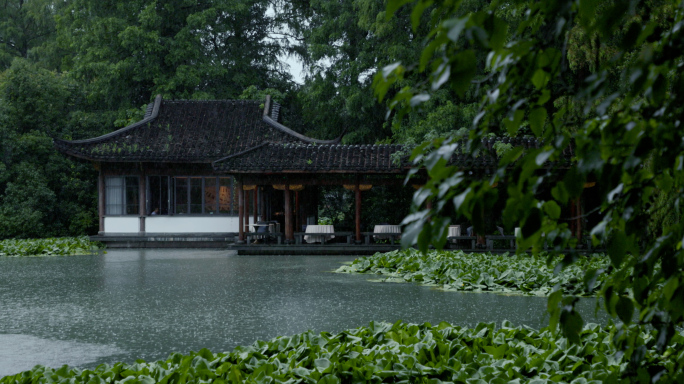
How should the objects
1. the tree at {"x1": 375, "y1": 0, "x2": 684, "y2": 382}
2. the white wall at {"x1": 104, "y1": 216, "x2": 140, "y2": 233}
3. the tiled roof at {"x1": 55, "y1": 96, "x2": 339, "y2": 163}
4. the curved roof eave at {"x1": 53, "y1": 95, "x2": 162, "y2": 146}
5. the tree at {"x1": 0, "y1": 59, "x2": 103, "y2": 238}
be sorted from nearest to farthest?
1. the tree at {"x1": 375, "y1": 0, "x2": 684, "y2": 382}
2. the tiled roof at {"x1": 55, "y1": 96, "x2": 339, "y2": 163}
3. the curved roof eave at {"x1": 53, "y1": 95, "x2": 162, "y2": 146}
4. the white wall at {"x1": 104, "y1": 216, "x2": 140, "y2": 233}
5. the tree at {"x1": 0, "y1": 59, "x2": 103, "y2": 238}

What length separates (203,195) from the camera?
886 inches

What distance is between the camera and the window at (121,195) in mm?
22438

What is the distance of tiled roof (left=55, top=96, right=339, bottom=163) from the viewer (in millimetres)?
21734

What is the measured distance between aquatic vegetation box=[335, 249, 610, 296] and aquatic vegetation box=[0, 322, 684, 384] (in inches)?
151

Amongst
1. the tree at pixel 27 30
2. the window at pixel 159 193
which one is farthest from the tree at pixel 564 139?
the tree at pixel 27 30

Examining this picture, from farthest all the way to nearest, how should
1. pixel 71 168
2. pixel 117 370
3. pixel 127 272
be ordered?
pixel 71 168 → pixel 127 272 → pixel 117 370

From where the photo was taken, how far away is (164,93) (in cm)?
2845

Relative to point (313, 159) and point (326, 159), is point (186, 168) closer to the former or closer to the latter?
point (313, 159)

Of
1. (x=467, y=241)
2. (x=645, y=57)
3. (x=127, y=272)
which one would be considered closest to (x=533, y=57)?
(x=645, y=57)

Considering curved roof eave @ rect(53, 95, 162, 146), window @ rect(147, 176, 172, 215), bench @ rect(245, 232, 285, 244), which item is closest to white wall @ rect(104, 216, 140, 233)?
window @ rect(147, 176, 172, 215)

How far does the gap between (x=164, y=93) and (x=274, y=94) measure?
416 cm

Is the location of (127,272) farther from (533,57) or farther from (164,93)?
(164,93)

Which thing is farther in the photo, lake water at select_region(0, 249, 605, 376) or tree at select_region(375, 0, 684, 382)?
lake water at select_region(0, 249, 605, 376)

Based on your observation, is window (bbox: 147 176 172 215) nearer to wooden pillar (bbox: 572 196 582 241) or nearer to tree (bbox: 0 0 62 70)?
wooden pillar (bbox: 572 196 582 241)
